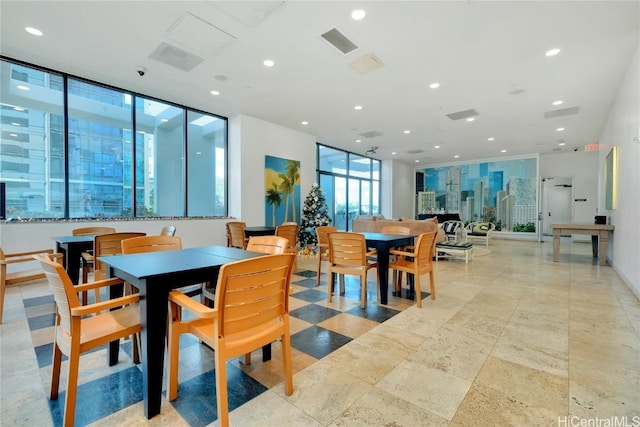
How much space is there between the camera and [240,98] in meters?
5.79

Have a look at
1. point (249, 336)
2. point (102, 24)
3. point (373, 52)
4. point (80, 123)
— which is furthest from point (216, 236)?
point (249, 336)

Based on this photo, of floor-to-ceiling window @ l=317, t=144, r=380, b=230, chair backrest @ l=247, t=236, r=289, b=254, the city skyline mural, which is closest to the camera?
chair backrest @ l=247, t=236, r=289, b=254

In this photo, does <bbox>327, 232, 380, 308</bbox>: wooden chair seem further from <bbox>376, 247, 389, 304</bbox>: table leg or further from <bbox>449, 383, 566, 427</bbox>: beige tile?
<bbox>449, 383, 566, 427</bbox>: beige tile

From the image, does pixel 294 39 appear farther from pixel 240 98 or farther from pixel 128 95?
pixel 128 95

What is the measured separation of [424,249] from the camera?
350 centimetres

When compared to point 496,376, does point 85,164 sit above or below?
above

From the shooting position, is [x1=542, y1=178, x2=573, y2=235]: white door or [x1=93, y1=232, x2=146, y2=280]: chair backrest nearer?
[x1=93, y1=232, x2=146, y2=280]: chair backrest

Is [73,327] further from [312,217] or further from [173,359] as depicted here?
[312,217]

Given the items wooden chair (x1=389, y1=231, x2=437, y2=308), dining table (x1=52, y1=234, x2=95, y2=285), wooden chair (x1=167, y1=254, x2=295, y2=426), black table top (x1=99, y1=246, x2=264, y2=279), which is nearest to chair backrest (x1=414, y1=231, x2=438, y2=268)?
wooden chair (x1=389, y1=231, x2=437, y2=308)

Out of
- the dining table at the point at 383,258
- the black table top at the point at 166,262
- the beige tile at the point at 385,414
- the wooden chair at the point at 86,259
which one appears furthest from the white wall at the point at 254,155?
the beige tile at the point at 385,414

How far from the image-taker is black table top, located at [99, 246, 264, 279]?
169 cm

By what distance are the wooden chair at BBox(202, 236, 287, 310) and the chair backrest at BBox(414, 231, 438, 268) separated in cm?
167

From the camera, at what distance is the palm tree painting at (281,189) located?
24.1 feet

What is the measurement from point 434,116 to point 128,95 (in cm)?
658
